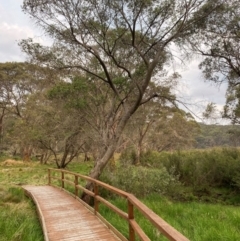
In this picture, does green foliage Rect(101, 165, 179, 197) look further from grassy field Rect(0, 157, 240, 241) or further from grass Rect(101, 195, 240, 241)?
grass Rect(101, 195, 240, 241)

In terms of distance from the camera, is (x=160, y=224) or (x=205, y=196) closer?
(x=160, y=224)

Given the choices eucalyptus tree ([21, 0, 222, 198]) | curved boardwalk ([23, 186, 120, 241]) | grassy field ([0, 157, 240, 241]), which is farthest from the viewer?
eucalyptus tree ([21, 0, 222, 198])

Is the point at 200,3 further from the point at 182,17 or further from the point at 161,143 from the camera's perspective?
the point at 161,143

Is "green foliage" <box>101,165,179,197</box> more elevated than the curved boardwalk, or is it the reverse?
"green foliage" <box>101,165,179,197</box>

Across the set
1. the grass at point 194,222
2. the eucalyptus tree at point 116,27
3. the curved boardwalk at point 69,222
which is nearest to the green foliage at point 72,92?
the eucalyptus tree at point 116,27

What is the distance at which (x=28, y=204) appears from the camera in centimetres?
933

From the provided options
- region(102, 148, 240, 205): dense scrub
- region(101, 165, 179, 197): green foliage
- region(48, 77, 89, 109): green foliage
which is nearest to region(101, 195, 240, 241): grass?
region(101, 165, 179, 197): green foliage

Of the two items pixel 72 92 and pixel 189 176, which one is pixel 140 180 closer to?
pixel 189 176

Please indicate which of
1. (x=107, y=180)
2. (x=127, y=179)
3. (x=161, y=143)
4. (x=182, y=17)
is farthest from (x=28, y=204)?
(x=161, y=143)

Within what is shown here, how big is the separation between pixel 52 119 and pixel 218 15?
1414cm

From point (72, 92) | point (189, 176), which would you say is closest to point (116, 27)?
point (72, 92)

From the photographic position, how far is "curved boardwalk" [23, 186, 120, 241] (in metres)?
5.21

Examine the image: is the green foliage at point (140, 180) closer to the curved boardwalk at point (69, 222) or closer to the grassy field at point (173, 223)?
the grassy field at point (173, 223)

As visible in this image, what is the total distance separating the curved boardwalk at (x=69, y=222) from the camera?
17.1 feet
